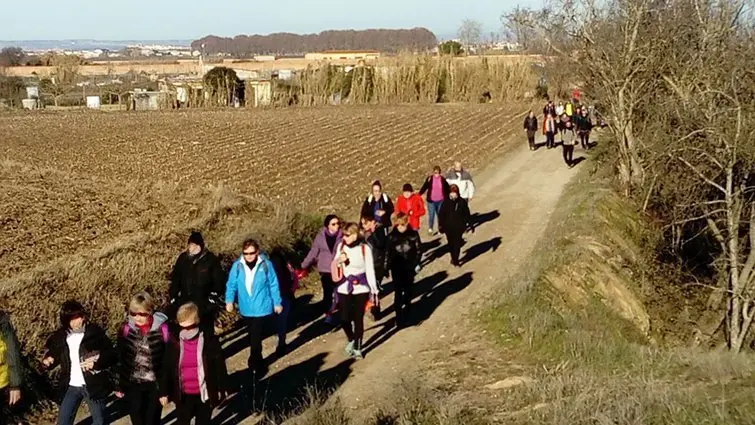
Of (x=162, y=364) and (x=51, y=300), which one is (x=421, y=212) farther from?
(x=162, y=364)

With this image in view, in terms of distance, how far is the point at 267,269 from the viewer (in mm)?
10617

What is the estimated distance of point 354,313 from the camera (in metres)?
11.2

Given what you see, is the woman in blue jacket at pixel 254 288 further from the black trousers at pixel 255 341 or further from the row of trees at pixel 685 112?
the row of trees at pixel 685 112

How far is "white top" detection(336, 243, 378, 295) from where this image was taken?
36.2ft

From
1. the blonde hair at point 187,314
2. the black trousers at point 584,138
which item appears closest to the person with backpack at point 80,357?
the blonde hair at point 187,314

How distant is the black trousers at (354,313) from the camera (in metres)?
11.1

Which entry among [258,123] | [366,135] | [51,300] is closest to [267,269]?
[51,300]

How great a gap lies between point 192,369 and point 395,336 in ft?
16.2

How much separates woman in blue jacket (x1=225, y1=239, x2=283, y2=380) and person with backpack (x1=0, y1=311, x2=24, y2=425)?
101 inches

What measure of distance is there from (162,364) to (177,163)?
77.6ft

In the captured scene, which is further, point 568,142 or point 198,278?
point 568,142

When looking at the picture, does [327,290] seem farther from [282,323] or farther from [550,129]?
[550,129]

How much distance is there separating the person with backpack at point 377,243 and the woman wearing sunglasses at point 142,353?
431cm

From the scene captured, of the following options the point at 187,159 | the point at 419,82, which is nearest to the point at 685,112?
the point at 187,159
